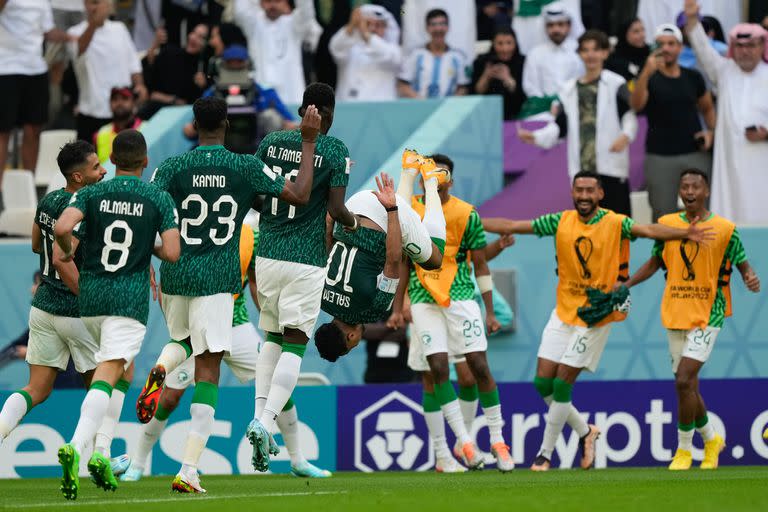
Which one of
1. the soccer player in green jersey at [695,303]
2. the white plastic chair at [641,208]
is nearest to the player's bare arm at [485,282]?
the soccer player in green jersey at [695,303]

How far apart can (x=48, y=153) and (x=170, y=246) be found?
37.2 feet

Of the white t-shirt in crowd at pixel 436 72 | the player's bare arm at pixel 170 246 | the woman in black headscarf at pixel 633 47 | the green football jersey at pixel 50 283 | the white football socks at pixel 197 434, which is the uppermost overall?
the woman in black headscarf at pixel 633 47

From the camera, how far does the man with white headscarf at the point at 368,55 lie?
62.9 feet

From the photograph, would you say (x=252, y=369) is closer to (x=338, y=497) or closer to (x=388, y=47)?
(x=338, y=497)

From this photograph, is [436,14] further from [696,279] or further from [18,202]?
[696,279]

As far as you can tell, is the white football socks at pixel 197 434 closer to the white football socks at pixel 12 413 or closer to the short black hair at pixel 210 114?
the white football socks at pixel 12 413

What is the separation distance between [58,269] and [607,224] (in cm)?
554

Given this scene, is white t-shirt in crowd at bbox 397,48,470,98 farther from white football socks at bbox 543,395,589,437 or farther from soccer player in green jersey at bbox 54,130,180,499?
soccer player in green jersey at bbox 54,130,180,499

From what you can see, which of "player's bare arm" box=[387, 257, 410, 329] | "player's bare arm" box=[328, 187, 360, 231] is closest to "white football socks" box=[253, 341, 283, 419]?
"player's bare arm" box=[328, 187, 360, 231]

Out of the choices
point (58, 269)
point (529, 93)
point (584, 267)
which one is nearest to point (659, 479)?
point (584, 267)

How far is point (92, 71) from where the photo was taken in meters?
19.7

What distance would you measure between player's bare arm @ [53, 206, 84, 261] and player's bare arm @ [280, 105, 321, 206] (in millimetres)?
1360

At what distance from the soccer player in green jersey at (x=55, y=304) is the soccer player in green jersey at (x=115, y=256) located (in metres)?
1.17

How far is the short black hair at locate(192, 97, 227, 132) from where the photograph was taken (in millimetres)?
10477
